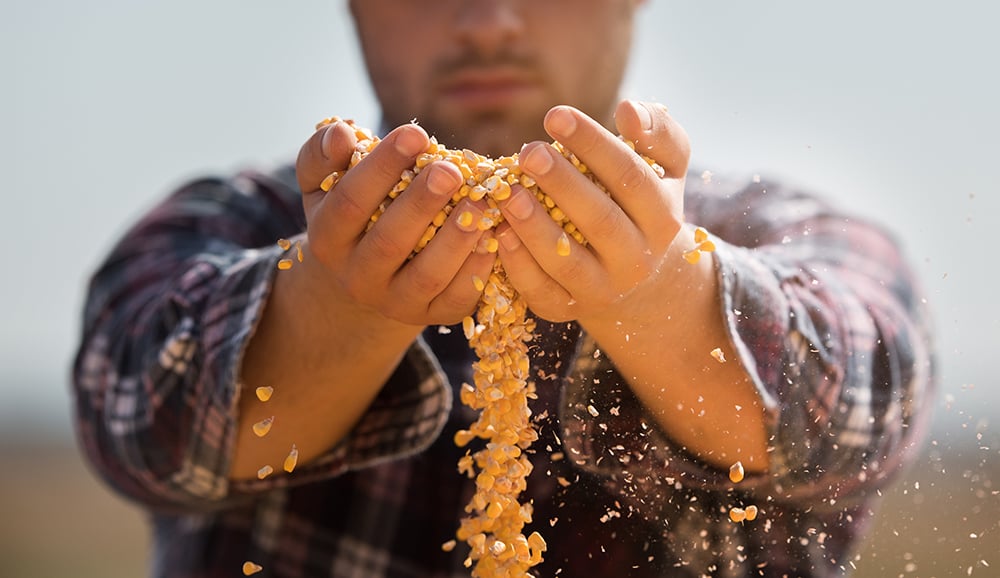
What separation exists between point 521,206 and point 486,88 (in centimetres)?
60

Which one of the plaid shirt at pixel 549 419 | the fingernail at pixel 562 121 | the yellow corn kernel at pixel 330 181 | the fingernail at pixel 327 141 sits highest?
the fingernail at pixel 562 121

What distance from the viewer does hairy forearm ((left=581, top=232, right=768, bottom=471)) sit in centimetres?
90

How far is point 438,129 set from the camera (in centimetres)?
123

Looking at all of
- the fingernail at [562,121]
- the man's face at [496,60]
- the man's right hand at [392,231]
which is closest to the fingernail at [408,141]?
the man's right hand at [392,231]

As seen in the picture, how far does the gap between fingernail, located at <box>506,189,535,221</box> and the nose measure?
60 cm

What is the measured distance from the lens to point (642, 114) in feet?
2.74

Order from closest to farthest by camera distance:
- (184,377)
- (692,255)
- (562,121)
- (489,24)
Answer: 1. (562,121)
2. (692,255)
3. (184,377)
4. (489,24)

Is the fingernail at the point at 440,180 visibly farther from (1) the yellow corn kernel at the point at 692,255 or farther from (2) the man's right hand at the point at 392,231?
(1) the yellow corn kernel at the point at 692,255

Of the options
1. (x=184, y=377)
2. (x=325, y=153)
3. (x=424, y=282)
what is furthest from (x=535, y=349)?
(x=184, y=377)

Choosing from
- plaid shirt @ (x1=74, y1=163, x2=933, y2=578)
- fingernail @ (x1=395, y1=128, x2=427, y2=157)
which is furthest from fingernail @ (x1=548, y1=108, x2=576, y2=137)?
plaid shirt @ (x1=74, y1=163, x2=933, y2=578)

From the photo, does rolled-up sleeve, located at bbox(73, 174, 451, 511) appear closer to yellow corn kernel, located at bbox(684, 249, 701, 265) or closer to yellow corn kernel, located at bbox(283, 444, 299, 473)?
yellow corn kernel, located at bbox(283, 444, 299, 473)

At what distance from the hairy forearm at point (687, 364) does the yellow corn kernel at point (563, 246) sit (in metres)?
0.10

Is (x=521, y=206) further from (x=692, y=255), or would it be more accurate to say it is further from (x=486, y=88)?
(x=486, y=88)

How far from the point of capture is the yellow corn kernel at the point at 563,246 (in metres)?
0.79
